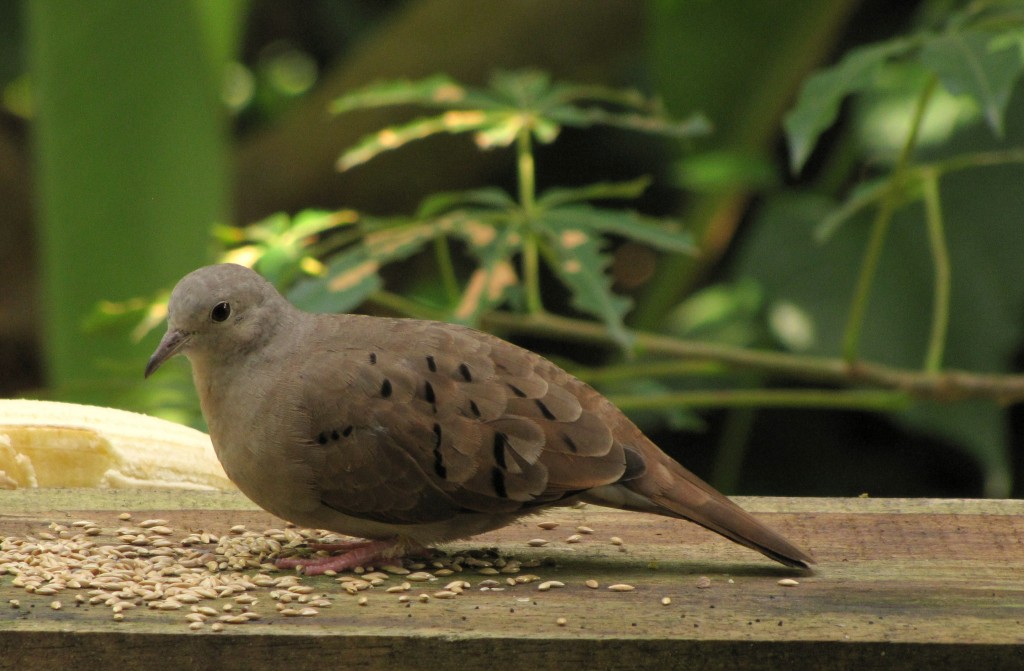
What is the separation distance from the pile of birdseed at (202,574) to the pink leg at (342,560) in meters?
0.02

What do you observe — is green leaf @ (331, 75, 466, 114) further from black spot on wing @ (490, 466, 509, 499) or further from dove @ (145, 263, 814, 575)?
black spot on wing @ (490, 466, 509, 499)

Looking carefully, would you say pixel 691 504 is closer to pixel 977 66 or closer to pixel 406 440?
pixel 406 440

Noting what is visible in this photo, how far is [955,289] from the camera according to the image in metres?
4.40

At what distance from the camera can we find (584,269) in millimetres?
2975

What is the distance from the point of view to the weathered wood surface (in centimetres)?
190

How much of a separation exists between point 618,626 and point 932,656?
0.45 m

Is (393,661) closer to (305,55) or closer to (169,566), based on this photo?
(169,566)

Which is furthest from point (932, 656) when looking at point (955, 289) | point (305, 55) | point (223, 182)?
point (305, 55)

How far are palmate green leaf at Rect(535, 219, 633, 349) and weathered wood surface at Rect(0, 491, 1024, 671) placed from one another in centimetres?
61

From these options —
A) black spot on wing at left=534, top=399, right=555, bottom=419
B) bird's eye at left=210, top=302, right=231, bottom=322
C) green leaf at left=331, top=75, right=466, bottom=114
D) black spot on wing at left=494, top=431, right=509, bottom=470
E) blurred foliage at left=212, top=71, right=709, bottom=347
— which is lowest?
black spot on wing at left=494, top=431, right=509, bottom=470

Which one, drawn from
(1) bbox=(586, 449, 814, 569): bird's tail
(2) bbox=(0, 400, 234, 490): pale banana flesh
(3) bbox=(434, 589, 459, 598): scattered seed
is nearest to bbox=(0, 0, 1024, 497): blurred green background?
(2) bbox=(0, 400, 234, 490): pale banana flesh

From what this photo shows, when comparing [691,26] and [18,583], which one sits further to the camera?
[691,26]

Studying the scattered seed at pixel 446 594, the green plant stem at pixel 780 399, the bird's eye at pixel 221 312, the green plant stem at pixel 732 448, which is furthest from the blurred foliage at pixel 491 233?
the green plant stem at pixel 732 448

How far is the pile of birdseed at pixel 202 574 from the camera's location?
204 centimetres
